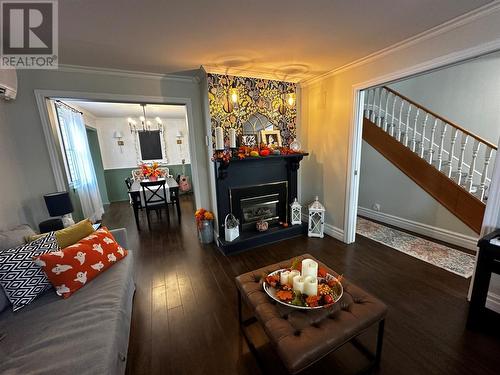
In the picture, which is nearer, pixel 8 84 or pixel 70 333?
pixel 70 333

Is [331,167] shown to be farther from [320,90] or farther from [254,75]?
[254,75]

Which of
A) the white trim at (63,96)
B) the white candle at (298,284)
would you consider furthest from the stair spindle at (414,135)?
the white trim at (63,96)

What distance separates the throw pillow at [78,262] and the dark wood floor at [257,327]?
58 centimetres

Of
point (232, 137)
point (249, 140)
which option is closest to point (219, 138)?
point (232, 137)

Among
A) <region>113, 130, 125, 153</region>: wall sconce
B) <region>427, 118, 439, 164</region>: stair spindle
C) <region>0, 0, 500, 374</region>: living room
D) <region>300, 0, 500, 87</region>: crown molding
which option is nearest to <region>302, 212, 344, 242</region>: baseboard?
<region>0, 0, 500, 374</region>: living room

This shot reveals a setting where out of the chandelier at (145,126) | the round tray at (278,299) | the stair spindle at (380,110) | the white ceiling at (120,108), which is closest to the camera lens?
the round tray at (278,299)

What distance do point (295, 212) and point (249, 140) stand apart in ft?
4.49

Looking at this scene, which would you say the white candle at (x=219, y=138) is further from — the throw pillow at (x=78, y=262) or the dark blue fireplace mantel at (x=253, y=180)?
the throw pillow at (x=78, y=262)

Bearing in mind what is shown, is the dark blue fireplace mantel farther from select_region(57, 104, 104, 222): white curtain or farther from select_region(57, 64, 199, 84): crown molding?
select_region(57, 104, 104, 222): white curtain

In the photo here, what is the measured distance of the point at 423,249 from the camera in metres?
2.72

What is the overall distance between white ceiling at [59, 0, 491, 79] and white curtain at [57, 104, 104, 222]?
1634mm

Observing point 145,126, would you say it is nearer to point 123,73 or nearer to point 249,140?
point 123,73

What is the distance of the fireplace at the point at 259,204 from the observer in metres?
3.04

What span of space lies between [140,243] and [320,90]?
370 cm
